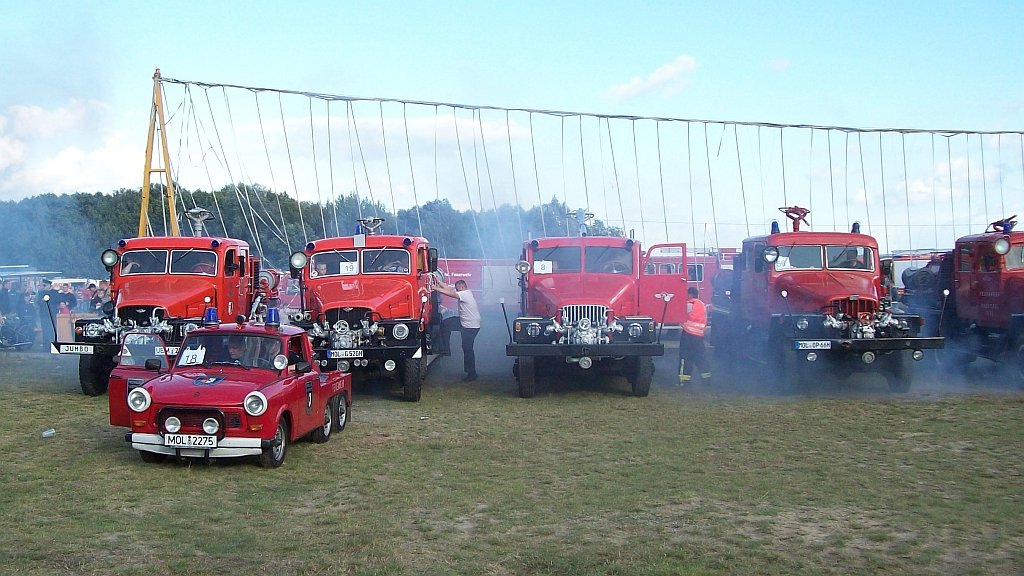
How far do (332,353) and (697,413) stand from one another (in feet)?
16.9

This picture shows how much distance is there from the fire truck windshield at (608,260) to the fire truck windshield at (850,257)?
3328 mm

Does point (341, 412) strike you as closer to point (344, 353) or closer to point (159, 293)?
point (344, 353)

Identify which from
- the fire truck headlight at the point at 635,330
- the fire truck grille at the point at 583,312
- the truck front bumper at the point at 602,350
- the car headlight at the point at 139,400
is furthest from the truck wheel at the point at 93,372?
the fire truck headlight at the point at 635,330

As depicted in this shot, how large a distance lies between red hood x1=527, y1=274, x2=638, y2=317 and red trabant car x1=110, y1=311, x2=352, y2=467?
4.39m

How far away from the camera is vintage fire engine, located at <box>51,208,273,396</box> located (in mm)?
14125

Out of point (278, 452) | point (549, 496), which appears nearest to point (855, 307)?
point (549, 496)

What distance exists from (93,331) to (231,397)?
22.4 ft

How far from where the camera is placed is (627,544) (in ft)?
20.8

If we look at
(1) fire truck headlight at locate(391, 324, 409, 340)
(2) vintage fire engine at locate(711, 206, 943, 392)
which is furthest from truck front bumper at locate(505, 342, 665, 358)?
(2) vintage fire engine at locate(711, 206, 943, 392)

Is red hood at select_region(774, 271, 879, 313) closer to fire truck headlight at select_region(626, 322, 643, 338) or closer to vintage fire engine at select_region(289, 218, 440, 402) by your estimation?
fire truck headlight at select_region(626, 322, 643, 338)

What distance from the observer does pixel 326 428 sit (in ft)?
33.7

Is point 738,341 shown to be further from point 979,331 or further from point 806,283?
point 979,331

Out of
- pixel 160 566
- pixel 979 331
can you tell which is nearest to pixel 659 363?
pixel 979 331

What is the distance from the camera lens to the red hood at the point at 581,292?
14055 millimetres
